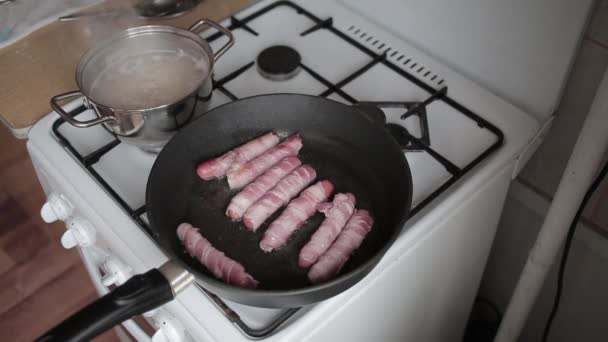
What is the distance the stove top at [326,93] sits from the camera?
0.69 meters

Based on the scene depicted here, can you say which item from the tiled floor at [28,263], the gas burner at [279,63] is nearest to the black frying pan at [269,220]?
the gas burner at [279,63]

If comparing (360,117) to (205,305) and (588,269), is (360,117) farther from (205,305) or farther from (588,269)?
(588,269)

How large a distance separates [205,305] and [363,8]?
57 centimetres

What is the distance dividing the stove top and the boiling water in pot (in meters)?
0.06

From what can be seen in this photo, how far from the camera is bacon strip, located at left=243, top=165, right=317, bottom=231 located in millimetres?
645

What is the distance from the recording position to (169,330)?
620 millimetres

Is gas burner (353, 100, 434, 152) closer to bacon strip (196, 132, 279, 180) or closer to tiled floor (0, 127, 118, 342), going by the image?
bacon strip (196, 132, 279, 180)

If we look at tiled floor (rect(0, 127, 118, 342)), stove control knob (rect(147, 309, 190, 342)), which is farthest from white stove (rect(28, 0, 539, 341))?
tiled floor (rect(0, 127, 118, 342))

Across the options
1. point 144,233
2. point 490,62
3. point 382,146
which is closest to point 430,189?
point 382,146

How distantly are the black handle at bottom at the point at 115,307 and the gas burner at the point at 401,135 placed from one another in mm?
347

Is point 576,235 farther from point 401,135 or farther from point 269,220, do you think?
point 269,220

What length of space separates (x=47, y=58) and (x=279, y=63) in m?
0.38

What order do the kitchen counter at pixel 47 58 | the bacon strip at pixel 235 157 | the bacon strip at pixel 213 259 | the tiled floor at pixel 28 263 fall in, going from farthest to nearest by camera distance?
the tiled floor at pixel 28 263 → the kitchen counter at pixel 47 58 → the bacon strip at pixel 235 157 → the bacon strip at pixel 213 259

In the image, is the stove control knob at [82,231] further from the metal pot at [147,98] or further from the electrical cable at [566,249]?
the electrical cable at [566,249]
